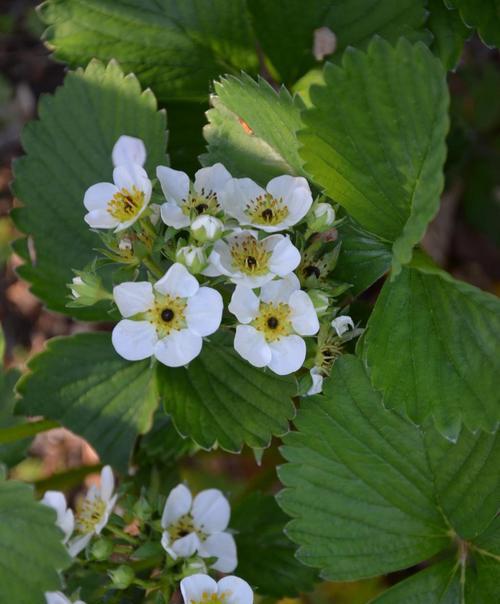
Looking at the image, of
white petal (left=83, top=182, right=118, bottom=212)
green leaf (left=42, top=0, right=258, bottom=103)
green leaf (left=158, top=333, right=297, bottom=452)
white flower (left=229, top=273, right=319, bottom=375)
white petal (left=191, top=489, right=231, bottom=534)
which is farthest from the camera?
green leaf (left=42, top=0, right=258, bottom=103)

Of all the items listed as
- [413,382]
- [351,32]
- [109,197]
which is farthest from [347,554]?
[351,32]

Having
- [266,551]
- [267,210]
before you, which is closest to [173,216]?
[267,210]

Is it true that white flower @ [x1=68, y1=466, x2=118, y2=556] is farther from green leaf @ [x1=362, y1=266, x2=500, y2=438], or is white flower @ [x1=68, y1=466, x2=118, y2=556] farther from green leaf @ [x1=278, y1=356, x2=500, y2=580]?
green leaf @ [x1=362, y1=266, x2=500, y2=438]

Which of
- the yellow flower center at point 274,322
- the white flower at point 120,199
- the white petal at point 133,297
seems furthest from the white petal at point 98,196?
the yellow flower center at point 274,322

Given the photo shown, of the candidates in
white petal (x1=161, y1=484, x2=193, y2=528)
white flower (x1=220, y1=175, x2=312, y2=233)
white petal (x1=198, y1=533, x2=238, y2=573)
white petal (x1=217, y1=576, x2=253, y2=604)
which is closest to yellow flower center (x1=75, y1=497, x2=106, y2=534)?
white petal (x1=161, y1=484, x2=193, y2=528)

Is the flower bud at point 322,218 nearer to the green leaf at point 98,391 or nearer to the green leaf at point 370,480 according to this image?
the green leaf at point 370,480
